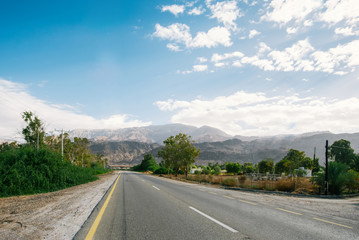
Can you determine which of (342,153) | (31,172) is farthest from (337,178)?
(342,153)

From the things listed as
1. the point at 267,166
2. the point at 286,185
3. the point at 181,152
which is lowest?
the point at 267,166

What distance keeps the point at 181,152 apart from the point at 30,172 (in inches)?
1394

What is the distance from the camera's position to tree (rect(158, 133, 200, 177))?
4897 centimetres

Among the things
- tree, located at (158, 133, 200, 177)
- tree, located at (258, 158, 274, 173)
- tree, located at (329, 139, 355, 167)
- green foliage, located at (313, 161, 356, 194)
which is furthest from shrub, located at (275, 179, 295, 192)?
tree, located at (329, 139, 355, 167)

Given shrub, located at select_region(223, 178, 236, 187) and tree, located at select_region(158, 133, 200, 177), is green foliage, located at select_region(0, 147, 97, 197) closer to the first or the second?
shrub, located at select_region(223, 178, 236, 187)

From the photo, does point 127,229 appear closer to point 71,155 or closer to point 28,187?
point 28,187

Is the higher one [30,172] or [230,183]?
[30,172]

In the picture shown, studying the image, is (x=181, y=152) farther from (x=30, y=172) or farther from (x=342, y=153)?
(x=342, y=153)

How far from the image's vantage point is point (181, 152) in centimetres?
4953

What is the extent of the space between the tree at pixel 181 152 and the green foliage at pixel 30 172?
101 feet

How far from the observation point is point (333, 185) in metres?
19.7

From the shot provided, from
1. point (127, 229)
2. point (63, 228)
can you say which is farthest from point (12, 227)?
point (127, 229)

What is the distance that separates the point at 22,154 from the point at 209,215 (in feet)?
55.3

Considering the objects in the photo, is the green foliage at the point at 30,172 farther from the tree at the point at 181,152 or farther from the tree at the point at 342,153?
the tree at the point at 342,153
